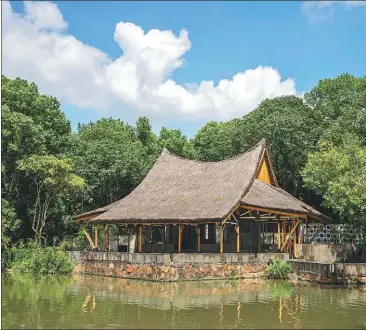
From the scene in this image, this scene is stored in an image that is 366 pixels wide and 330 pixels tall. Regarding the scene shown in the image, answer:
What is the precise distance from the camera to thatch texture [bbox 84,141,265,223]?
105ft

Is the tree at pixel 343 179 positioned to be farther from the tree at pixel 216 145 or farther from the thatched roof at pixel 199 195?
the tree at pixel 216 145

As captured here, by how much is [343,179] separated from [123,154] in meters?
26.9

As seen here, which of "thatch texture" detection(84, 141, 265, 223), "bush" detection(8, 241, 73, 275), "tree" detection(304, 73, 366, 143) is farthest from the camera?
"tree" detection(304, 73, 366, 143)

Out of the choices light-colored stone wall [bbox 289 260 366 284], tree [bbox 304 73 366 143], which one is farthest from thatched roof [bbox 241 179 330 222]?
tree [bbox 304 73 366 143]

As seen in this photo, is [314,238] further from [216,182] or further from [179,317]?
[179,317]

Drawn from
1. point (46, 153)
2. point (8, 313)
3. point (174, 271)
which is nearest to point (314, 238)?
point (174, 271)

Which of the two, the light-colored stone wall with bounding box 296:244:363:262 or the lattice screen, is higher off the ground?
the lattice screen

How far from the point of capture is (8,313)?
18312mm

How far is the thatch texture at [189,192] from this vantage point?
105 feet

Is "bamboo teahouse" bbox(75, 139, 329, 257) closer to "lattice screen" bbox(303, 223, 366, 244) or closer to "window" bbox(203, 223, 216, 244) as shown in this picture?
"window" bbox(203, 223, 216, 244)

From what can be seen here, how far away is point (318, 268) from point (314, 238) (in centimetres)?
1410

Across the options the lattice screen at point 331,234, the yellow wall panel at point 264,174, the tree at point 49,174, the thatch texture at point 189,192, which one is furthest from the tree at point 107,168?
the lattice screen at point 331,234

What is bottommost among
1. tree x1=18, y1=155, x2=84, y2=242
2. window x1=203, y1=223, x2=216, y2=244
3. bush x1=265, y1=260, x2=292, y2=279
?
bush x1=265, y1=260, x2=292, y2=279

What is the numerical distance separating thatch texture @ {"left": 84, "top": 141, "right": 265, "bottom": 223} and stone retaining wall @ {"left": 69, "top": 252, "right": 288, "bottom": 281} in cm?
242
